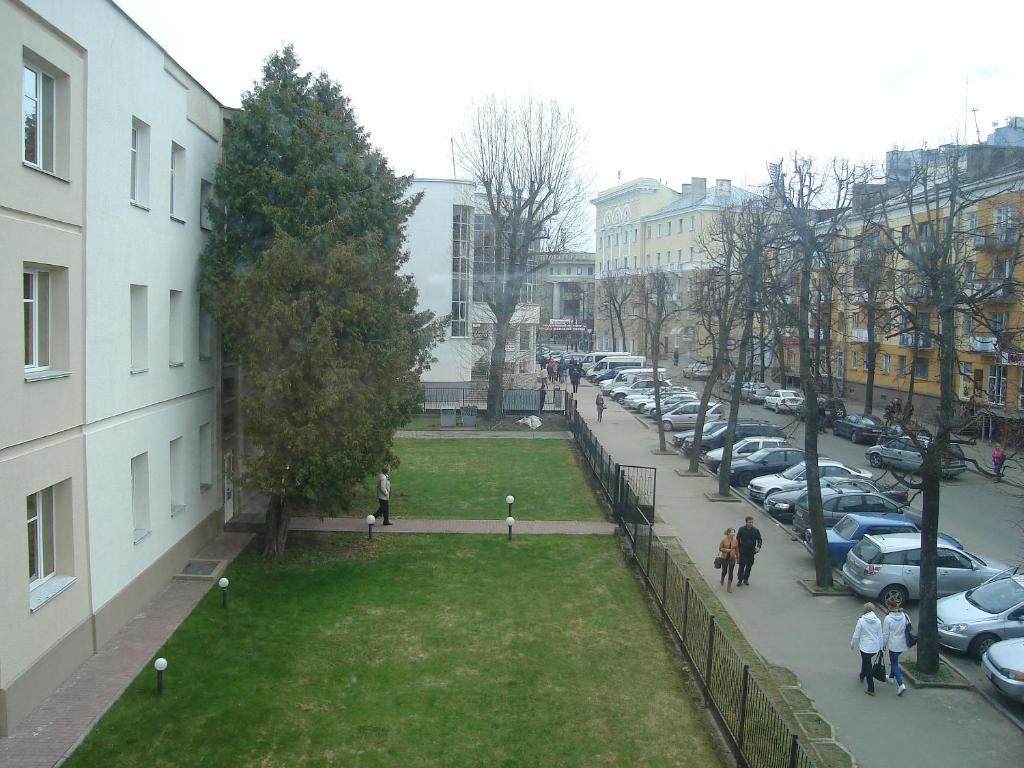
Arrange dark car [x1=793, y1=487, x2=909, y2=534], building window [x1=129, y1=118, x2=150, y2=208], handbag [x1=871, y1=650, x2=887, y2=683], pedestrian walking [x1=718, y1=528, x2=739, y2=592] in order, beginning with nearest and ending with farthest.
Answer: handbag [x1=871, y1=650, x2=887, y2=683]
building window [x1=129, y1=118, x2=150, y2=208]
pedestrian walking [x1=718, y1=528, x2=739, y2=592]
dark car [x1=793, y1=487, x2=909, y2=534]

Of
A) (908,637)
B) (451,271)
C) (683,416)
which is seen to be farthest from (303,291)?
(451,271)

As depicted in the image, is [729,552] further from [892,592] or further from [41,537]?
[41,537]

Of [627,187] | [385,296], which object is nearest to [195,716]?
[385,296]

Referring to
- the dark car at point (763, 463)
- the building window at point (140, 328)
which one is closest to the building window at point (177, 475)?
the building window at point (140, 328)

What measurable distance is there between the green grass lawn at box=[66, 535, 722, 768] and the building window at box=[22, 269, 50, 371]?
441cm

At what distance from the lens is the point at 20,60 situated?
956 centimetres

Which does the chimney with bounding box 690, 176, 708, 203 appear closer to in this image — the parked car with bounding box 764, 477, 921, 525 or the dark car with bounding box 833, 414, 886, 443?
the dark car with bounding box 833, 414, 886, 443

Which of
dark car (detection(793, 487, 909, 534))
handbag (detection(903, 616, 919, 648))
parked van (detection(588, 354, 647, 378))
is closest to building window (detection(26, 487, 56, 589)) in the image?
handbag (detection(903, 616, 919, 648))

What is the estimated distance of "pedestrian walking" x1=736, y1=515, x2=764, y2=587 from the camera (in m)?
16.0

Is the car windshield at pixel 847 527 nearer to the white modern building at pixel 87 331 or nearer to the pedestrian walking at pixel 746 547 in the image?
the pedestrian walking at pixel 746 547

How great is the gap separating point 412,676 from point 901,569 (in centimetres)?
954

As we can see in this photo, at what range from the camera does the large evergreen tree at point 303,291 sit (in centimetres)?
1469

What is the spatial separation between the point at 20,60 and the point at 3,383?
148 inches

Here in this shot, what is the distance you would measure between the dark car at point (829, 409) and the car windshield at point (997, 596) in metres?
4.41
